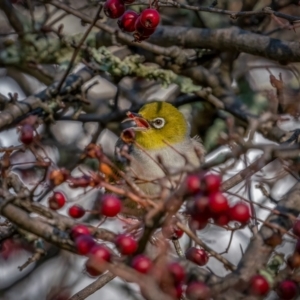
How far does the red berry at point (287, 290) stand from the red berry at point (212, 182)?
53 centimetres

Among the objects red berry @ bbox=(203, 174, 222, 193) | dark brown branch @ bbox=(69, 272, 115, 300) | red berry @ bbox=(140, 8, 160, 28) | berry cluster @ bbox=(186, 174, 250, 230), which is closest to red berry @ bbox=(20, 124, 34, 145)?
dark brown branch @ bbox=(69, 272, 115, 300)

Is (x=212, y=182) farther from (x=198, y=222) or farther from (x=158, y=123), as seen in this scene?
(x=158, y=123)

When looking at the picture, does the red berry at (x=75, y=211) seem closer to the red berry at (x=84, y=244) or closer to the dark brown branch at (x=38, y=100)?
the red berry at (x=84, y=244)

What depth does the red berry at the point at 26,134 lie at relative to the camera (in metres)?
3.35

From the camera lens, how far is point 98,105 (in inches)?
266

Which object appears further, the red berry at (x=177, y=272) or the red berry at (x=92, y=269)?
the red berry at (x=177, y=272)

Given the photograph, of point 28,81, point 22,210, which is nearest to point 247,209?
point 22,210

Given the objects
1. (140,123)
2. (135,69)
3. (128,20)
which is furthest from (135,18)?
(135,69)

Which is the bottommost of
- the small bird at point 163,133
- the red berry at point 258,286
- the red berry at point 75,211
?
the small bird at point 163,133

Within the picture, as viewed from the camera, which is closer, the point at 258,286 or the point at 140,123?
the point at 258,286

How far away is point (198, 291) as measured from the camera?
8.25ft

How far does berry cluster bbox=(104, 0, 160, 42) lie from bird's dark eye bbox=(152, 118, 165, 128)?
5.36ft

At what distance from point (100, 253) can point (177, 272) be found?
28 cm

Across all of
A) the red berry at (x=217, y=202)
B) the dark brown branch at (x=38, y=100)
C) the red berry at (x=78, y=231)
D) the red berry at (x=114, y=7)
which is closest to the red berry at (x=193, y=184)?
the red berry at (x=217, y=202)
